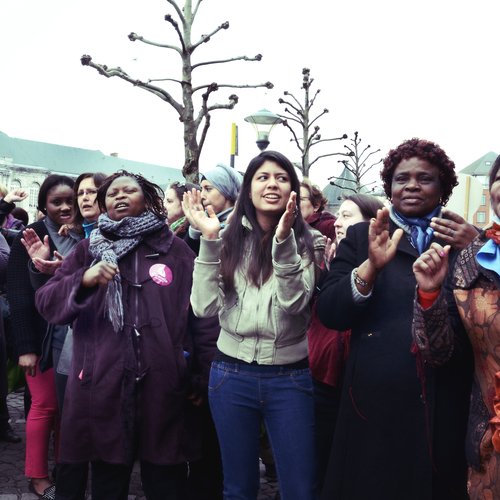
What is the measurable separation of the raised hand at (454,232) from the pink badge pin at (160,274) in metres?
1.38

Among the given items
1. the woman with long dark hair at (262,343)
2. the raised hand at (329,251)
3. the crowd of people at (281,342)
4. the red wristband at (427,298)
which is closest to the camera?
the red wristband at (427,298)

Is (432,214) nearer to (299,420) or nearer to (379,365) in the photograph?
(379,365)

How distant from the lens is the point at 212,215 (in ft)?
9.55

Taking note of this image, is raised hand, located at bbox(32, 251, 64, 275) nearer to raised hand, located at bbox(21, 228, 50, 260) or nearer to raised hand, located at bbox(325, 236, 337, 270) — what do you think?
raised hand, located at bbox(21, 228, 50, 260)

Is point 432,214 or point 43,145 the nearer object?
point 432,214

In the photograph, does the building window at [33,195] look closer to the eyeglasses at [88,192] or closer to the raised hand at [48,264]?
the eyeglasses at [88,192]

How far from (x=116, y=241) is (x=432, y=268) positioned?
168 centimetres

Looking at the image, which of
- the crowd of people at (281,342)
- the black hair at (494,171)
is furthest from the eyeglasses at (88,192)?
the black hair at (494,171)

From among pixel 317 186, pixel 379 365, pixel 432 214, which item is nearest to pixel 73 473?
pixel 379 365

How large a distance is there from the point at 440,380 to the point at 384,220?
2.07 feet

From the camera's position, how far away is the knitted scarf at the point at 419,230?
2.48m

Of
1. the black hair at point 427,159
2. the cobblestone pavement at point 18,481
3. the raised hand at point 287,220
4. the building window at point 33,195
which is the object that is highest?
the building window at point 33,195

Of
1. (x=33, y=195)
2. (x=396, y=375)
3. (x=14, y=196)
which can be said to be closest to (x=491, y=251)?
(x=396, y=375)

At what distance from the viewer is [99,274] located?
9.40 ft
